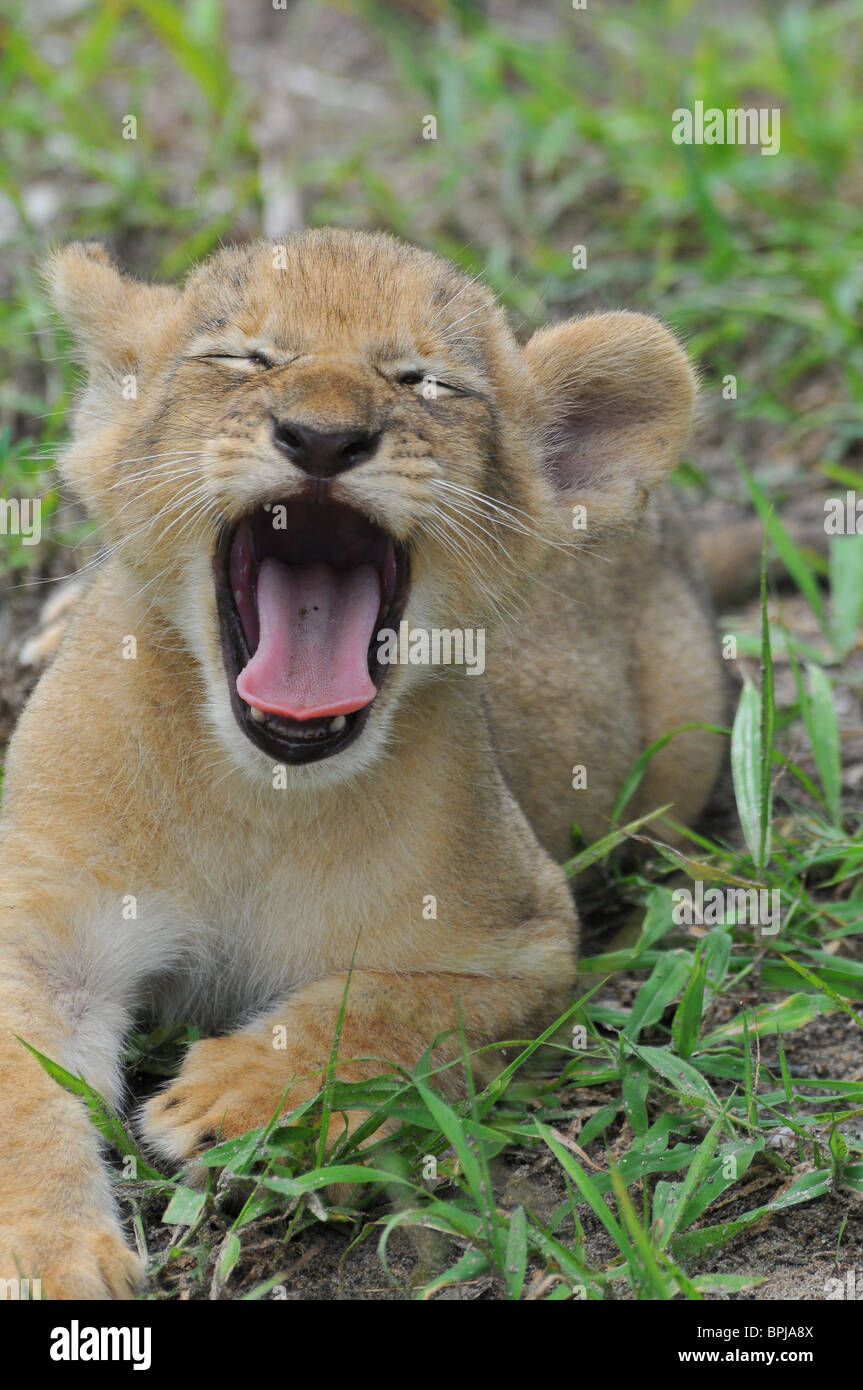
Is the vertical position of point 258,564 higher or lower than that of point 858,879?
higher

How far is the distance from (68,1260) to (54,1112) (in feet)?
1.47

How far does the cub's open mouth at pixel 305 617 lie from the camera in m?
4.09

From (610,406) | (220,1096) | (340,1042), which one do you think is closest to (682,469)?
(610,406)

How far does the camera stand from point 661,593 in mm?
6391

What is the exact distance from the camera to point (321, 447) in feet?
12.3

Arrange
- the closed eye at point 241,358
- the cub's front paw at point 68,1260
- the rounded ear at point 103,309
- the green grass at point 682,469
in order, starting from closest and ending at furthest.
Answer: the cub's front paw at point 68,1260 < the green grass at point 682,469 < the closed eye at point 241,358 < the rounded ear at point 103,309

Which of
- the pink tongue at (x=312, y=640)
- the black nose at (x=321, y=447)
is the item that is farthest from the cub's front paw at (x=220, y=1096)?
the black nose at (x=321, y=447)

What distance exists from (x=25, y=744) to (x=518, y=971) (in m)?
1.53

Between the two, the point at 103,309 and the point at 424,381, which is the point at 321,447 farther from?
the point at 103,309

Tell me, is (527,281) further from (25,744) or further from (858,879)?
(25,744)

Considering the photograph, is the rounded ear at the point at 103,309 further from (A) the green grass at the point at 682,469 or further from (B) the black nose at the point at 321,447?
(B) the black nose at the point at 321,447

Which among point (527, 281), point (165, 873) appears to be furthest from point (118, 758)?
point (527, 281)

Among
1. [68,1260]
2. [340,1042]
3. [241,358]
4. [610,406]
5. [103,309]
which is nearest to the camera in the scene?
[68,1260]

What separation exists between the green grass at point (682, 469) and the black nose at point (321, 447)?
1.47 m
